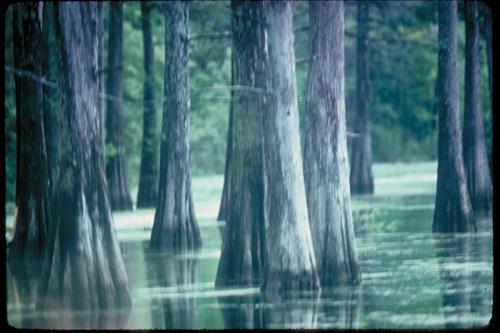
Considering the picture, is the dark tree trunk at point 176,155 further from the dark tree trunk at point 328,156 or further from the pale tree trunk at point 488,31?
the pale tree trunk at point 488,31

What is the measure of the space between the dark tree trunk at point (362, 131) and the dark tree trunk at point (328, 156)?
1816 centimetres

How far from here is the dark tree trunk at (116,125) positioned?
29.0 m

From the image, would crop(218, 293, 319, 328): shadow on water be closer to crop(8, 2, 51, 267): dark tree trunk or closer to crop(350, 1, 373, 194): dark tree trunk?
crop(8, 2, 51, 267): dark tree trunk

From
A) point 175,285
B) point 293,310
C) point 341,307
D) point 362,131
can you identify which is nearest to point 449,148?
point 175,285

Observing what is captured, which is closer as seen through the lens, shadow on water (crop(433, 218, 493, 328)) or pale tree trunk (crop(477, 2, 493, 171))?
shadow on water (crop(433, 218, 493, 328))

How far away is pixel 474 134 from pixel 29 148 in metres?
10.6

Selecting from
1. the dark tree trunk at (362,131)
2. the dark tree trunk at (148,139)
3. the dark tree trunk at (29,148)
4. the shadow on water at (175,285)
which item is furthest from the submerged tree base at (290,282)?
the dark tree trunk at (362,131)

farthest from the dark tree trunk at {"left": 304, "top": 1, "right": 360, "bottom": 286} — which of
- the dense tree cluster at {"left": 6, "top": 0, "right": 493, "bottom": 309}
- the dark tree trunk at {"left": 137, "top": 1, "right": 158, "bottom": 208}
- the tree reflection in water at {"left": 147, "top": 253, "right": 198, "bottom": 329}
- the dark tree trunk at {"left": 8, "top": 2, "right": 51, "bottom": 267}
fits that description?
the dark tree trunk at {"left": 137, "top": 1, "right": 158, "bottom": 208}

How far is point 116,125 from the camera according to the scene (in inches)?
1243

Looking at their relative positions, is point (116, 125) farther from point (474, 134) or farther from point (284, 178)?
point (284, 178)

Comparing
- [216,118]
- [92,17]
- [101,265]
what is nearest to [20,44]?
[92,17]

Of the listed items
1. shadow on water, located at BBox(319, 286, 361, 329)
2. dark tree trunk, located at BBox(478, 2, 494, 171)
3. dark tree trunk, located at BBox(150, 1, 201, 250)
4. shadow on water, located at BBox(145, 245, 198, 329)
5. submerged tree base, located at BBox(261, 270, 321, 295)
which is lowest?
shadow on water, located at BBox(145, 245, 198, 329)

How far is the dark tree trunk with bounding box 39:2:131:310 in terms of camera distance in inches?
528

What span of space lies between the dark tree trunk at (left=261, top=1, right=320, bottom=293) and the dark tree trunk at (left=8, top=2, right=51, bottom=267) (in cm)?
483
